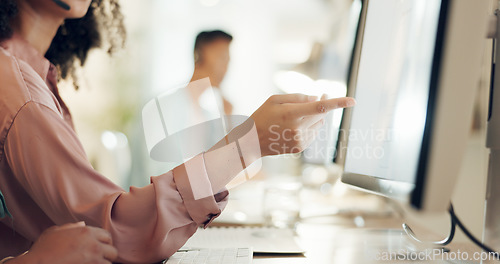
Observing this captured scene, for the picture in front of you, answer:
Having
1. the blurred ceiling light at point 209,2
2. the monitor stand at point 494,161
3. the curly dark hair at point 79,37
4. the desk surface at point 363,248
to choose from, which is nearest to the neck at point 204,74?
the curly dark hair at point 79,37

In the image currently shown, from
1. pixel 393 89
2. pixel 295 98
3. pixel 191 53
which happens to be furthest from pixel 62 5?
pixel 191 53

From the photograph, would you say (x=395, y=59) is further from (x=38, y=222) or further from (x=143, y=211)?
(x=38, y=222)

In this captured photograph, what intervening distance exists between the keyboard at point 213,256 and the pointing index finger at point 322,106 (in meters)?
0.23

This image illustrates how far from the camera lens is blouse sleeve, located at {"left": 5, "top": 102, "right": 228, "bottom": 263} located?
57 centimetres

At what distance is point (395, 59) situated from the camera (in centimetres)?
59

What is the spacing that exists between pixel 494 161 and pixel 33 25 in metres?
0.87

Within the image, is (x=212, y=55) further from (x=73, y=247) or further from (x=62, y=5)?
(x=73, y=247)

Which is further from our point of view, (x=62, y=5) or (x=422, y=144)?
(x=62, y=5)

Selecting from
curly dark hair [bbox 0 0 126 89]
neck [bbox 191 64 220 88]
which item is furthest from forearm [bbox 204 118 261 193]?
neck [bbox 191 64 220 88]

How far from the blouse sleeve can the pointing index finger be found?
0.55ft

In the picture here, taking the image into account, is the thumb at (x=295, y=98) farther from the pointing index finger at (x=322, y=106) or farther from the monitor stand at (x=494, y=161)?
the monitor stand at (x=494, y=161)

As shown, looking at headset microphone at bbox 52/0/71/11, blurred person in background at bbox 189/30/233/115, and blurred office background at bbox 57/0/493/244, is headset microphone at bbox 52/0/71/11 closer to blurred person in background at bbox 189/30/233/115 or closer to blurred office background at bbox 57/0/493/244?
blurred person in background at bbox 189/30/233/115

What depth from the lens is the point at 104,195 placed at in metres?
0.60

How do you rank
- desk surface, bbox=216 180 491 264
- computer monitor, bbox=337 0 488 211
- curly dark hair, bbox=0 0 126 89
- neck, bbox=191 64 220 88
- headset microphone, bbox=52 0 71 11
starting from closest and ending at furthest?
computer monitor, bbox=337 0 488 211, desk surface, bbox=216 180 491 264, headset microphone, bbox=52 0 71 11, curly dark hair, bbox=0 0 126 89, neck, bbox=191 64 220 88
